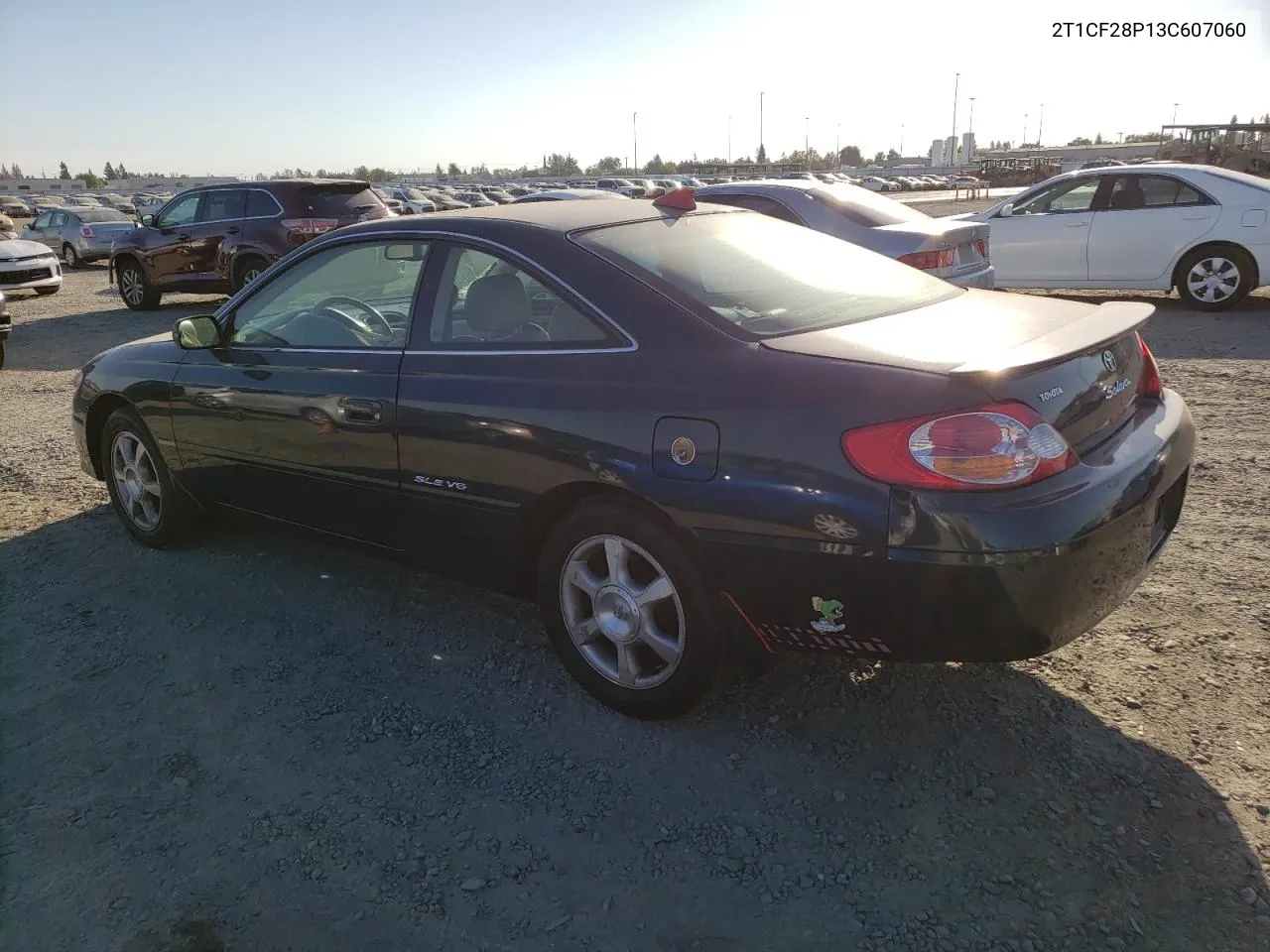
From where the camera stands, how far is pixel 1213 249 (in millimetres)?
10227

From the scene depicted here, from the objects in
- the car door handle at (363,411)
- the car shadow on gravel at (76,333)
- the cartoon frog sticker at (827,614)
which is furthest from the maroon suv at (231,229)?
the cartoon frog sticker at (827,614)

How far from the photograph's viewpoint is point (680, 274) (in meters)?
3.16

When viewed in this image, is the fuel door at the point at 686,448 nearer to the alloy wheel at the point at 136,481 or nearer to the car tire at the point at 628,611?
the car tire at the point at 628,611

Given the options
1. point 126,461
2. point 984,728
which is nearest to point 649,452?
point 984,728

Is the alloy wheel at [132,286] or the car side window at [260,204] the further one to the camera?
the alloy wheel at [132,286]

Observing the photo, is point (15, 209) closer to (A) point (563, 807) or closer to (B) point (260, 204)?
(B) point (260, 204)

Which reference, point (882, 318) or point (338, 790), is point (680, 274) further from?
point (338, 790)

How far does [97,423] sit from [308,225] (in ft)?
27.8

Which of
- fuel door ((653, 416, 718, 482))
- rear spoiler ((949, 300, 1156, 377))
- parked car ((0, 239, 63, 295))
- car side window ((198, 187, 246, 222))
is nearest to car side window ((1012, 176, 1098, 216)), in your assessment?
rear spoiler ((949, 300, 1156, 377))

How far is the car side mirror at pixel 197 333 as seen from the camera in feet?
13.8

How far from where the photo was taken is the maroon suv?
12844 mm

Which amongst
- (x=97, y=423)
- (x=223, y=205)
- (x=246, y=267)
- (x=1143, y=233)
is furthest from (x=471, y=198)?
(x=97, y=423)

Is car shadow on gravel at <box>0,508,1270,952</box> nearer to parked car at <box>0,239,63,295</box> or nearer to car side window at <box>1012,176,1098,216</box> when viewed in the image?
car side window at <box>1012,176,1098,216</box>

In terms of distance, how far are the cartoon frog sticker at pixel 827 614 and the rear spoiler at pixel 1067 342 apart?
68 centimetres
